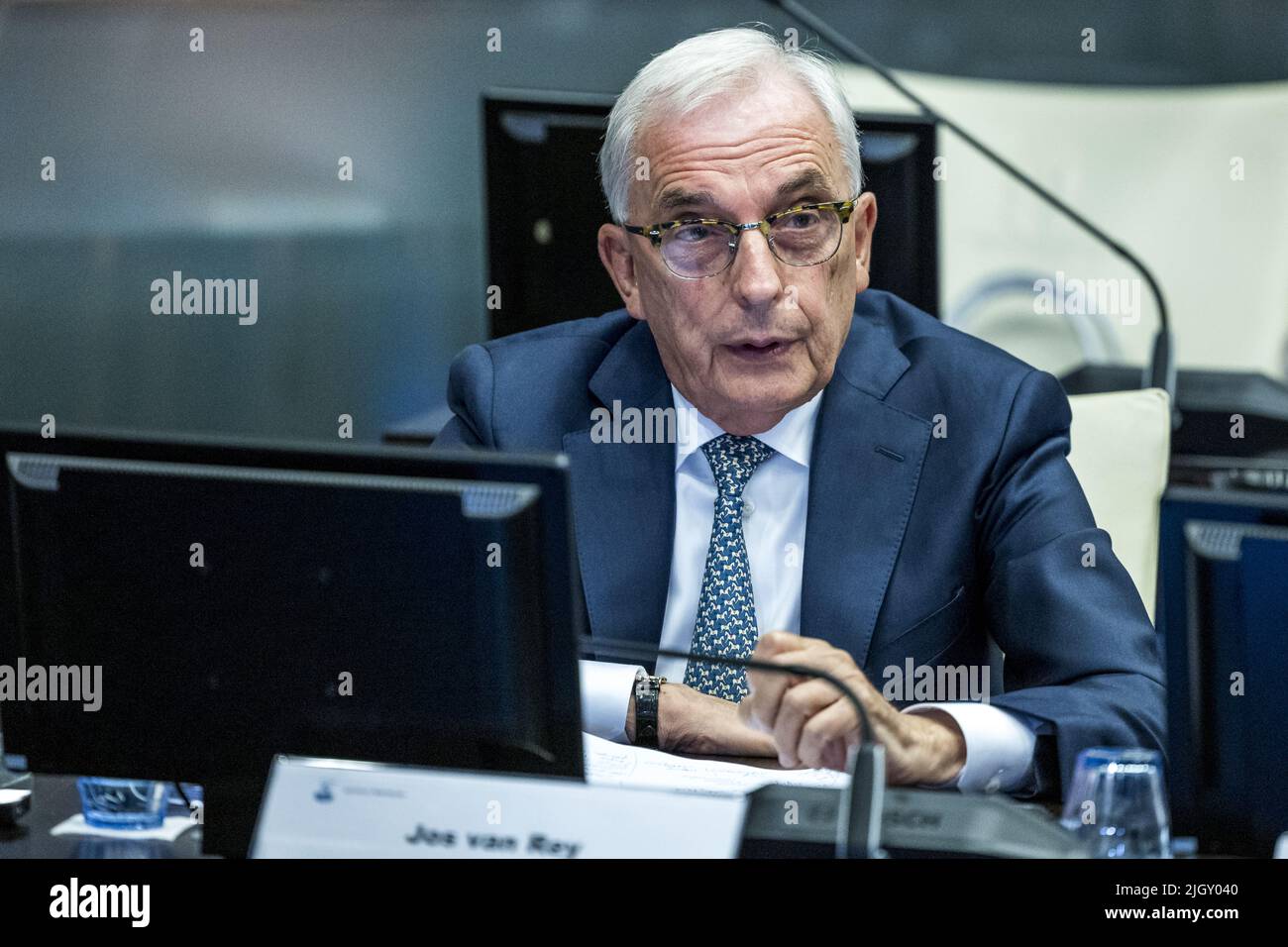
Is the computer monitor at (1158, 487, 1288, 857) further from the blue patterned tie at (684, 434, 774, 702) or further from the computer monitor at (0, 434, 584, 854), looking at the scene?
the blue patterned tie at (684, 434, 774, 702)

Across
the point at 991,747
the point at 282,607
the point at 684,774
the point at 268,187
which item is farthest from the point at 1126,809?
the point at 268,187

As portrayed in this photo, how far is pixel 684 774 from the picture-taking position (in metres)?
1.36

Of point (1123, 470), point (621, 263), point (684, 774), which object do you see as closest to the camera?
point (684, 774)

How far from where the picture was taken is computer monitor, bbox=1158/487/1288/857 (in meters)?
1.05

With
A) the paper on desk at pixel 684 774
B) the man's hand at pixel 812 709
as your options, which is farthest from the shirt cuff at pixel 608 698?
the man's hand at pixel 812 709

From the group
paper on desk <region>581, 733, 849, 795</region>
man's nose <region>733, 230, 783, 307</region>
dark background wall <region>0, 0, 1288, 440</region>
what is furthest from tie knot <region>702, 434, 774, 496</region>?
dark background wall <region>0, 0, 1288, 440</region>

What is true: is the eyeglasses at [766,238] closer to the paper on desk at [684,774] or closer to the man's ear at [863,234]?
the man's ear at [863,234]

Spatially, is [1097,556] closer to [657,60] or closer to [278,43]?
[657,60]

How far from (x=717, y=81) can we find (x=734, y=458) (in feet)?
1.43

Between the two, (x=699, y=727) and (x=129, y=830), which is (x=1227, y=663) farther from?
(x=129, y=830)

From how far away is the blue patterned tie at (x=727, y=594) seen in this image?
Result: 68.5 inches

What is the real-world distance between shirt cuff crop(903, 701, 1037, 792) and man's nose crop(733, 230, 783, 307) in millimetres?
523
